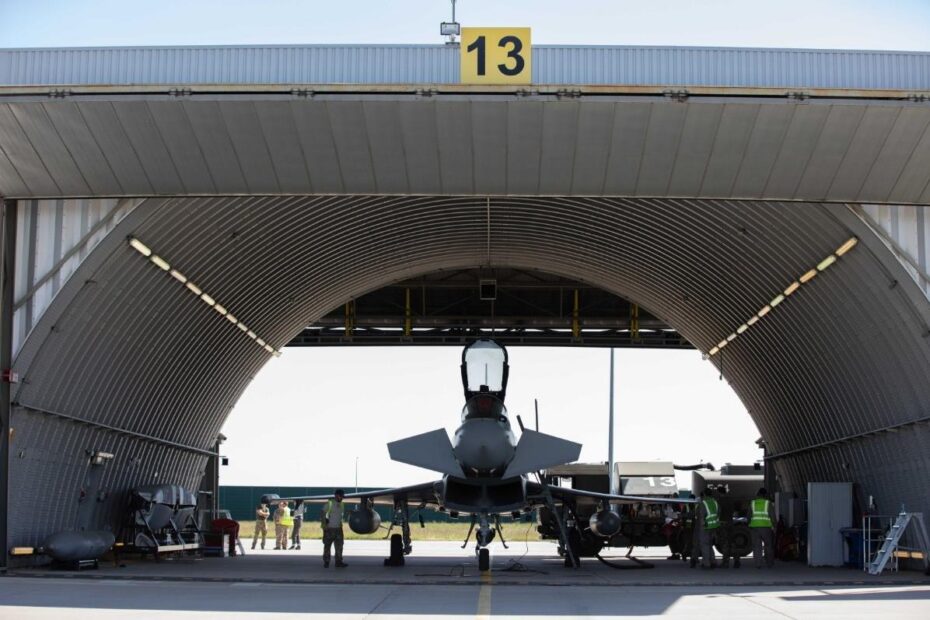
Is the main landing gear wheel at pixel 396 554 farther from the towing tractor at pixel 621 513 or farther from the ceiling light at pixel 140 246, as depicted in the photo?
the ceiling light at pixel 140 246

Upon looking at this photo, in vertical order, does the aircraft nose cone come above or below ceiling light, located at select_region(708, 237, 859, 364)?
below

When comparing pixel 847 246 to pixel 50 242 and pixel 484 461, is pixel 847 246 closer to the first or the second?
pixel 484 461

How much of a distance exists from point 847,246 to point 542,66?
18.5ft

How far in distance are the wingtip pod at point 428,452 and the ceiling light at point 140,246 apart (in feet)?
16.4

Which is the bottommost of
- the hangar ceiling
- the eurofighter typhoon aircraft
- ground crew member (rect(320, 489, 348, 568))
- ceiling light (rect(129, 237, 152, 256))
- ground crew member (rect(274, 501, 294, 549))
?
ground crew member (rect(274, 501, 294, 549))

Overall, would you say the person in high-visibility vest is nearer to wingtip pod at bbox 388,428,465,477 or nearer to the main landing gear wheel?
wingtip pod at bbox 388,428,465,477

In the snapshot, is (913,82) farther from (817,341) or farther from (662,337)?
(662,337)

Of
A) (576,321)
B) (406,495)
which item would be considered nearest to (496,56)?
(406,495)

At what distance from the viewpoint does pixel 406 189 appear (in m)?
18.4

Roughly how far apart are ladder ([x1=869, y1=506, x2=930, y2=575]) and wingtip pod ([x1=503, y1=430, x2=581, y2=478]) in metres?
5.29

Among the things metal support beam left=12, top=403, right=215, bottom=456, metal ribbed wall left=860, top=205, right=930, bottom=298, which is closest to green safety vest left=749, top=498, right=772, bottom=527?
metal ribbed wall left=860, top=205, right=930, bottom=298

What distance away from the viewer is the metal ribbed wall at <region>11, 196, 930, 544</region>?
18797 millimetres

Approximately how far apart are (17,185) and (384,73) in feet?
20.0

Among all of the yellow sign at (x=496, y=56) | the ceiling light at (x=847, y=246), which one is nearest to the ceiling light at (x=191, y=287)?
the yellow sign at (x=496, y=56)
